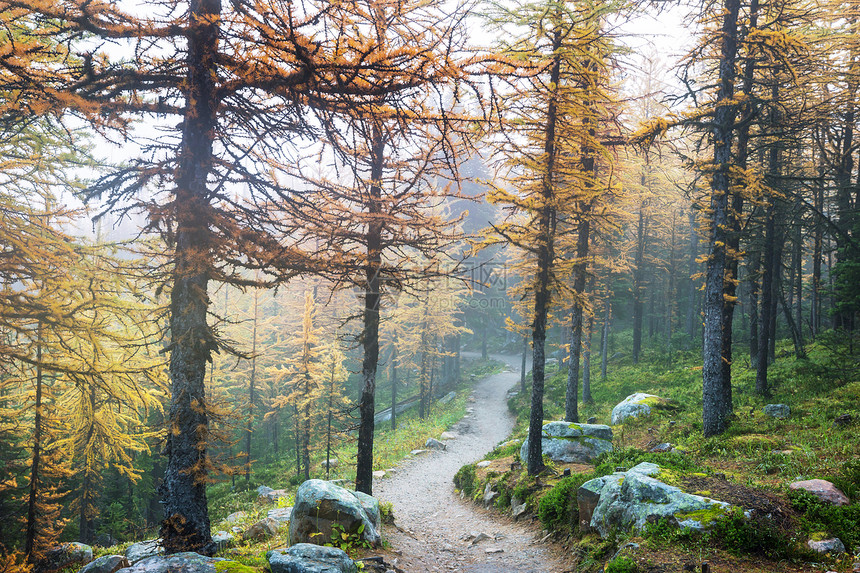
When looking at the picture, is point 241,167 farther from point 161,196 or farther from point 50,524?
point 50,524

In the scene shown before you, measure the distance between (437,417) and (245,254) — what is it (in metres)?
25.9

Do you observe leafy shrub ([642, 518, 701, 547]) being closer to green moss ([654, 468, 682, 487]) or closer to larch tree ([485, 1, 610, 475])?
green moss ([654, 468, 682, 487])

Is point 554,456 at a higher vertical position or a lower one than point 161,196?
lower

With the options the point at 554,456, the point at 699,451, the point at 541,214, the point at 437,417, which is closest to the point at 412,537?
the point at 554,456

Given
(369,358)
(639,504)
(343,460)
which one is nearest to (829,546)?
(639,504)

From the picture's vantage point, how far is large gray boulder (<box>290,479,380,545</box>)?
7.25m

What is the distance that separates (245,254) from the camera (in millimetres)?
5953

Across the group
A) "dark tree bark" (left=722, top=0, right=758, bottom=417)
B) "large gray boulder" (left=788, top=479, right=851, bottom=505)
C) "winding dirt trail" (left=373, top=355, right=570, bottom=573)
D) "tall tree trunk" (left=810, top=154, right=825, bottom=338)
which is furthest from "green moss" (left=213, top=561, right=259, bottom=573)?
"tall tree trunk" (left=810, top=154, right=825, bottom=338)

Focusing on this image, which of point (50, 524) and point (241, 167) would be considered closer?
point (241, 167)

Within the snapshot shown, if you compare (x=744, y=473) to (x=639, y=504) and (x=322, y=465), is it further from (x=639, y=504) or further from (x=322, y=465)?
(x=322, y=465)

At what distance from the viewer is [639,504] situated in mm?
6344

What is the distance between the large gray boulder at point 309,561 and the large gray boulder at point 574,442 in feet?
26.6

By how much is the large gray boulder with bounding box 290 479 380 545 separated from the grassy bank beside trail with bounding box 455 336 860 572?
3.84m

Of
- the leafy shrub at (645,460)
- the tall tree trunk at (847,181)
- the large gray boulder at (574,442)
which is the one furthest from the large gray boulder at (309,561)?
the tall tree trunk at (847,181)
